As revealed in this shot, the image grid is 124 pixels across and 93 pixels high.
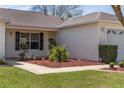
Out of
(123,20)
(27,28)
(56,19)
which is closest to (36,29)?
(27,28)

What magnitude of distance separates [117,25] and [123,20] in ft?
28.1

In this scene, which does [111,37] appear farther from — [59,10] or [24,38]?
[59,10]

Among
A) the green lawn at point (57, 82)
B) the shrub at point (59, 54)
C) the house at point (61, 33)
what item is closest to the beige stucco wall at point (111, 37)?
the house at point (61, 33)

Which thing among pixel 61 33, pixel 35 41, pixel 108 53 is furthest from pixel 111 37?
pixel 35 41

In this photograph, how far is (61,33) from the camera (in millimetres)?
22703

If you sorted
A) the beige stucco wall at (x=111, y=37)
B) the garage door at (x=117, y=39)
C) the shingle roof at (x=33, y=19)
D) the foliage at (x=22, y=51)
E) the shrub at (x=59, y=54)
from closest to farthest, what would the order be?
the shrub at (x=59, y=54) → the beige stucco wall at (x=111, y=37) → the garage door at (x=117, y=39) → the foliage at (x=22, y=51) → the shingle roof at (x=33, y=19)

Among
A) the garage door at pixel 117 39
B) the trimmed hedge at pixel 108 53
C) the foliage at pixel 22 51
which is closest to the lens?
the trimmed hedge at pixel 108 53

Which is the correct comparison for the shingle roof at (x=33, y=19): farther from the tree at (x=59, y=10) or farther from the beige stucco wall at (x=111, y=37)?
the tree at (x=59, y=10)

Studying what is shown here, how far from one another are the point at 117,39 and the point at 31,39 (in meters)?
8.03

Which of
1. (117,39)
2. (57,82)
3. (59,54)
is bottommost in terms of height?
(57,82)

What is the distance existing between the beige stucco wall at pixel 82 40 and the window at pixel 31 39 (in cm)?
231

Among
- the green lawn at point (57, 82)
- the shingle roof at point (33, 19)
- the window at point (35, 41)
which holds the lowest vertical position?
the green lawn at point (57, 82)

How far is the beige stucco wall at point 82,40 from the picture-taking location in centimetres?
1828

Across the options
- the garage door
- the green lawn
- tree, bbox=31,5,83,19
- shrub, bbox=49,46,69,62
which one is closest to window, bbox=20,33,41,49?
shrub, bbox=49,46,69,62
